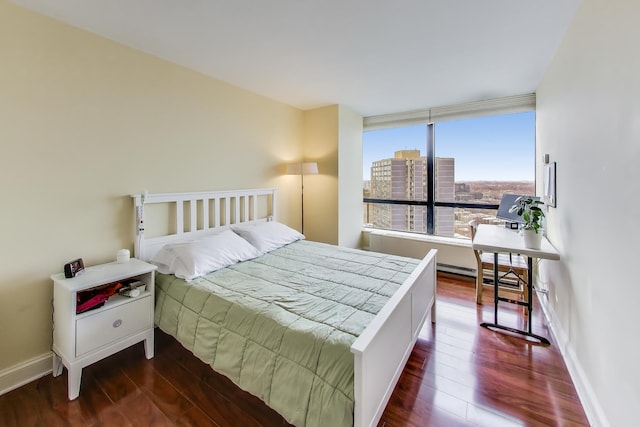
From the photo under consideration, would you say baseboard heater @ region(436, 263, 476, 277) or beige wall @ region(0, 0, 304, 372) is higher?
beige wall @ region(0, 0, 304, 372)

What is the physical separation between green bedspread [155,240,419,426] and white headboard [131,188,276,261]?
0.47 m

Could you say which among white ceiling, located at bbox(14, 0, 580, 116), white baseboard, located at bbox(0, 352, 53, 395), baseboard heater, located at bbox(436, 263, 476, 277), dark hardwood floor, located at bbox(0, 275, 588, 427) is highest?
white ceiling, located at bbox(14, 0, 580, 116)

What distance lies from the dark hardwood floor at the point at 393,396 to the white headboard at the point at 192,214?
92 cm

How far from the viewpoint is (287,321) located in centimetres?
152

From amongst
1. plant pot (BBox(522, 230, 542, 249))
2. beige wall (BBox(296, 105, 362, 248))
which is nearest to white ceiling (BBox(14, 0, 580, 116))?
beige wall (BBox(296, 105, 362, 248))

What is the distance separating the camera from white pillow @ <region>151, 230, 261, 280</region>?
2.16 m

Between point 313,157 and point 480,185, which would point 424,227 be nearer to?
point 480,185

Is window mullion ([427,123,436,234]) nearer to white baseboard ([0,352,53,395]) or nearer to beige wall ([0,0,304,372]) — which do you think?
beige wall ([0,0,304,372])

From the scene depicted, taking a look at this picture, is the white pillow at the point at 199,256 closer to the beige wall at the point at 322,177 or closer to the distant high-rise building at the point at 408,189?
the beige wall at the point at 322,177

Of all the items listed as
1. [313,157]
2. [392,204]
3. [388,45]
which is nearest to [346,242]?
[392,204]

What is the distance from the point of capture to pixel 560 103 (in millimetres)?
2264

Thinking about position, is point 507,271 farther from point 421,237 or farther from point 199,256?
point 199,256

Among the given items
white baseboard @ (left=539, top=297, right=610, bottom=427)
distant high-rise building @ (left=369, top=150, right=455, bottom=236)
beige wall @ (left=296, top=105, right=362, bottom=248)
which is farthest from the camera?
distant high-rise building @ (left=369, top=150, right=455, bottom=236)

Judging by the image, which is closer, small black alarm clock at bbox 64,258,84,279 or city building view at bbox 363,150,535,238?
small black alarm clock at bbox 64,258,84,279
